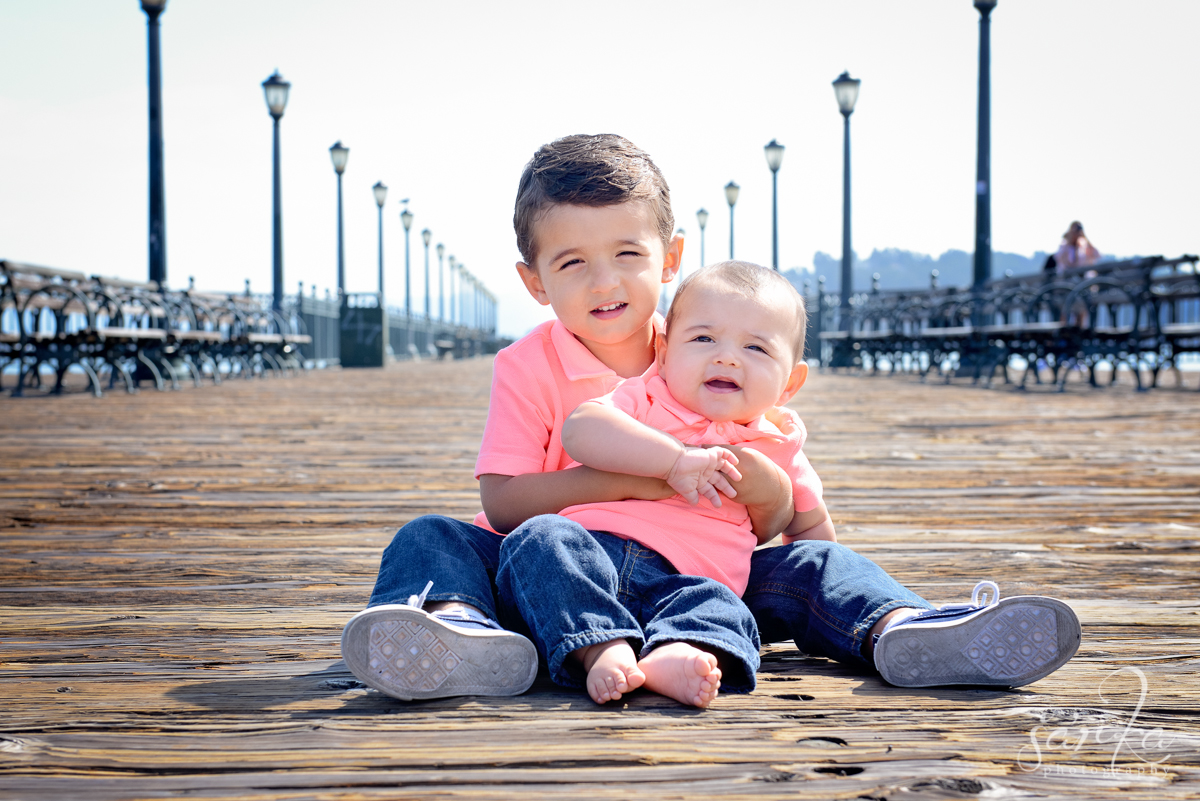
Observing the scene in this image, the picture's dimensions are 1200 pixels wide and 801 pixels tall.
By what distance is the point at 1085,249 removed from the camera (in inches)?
458

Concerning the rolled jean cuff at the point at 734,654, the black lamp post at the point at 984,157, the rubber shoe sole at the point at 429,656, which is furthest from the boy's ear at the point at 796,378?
the black lamp post at the point at 984,157

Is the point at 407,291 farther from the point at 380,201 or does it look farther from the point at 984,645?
the point at 984,645

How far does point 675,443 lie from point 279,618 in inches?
32.4

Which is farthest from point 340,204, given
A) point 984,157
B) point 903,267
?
point 903,267

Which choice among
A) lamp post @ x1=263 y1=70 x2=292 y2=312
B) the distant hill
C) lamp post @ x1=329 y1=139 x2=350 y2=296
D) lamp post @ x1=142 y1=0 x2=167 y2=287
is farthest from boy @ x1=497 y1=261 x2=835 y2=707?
the distant hill

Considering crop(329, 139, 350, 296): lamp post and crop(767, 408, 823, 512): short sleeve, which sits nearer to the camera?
crop(767, 408, 823, 512): short sleeve

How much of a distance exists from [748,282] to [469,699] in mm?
790

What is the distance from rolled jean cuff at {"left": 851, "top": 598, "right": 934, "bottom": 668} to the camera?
57.4 inches

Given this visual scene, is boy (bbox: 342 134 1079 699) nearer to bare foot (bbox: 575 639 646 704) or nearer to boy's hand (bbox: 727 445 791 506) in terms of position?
boy's hand (bbox: 727 445 791 506)

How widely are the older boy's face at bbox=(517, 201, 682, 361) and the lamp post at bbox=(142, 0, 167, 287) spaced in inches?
378

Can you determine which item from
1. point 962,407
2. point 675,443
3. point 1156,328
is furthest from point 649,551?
point 1156,328

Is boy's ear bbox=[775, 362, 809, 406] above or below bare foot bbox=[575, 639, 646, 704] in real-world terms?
above

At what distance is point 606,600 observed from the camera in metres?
1.39

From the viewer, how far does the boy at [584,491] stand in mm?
1337
